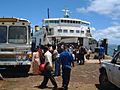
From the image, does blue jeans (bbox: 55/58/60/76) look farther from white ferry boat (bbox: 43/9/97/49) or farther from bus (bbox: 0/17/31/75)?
white ferry boat (bbox: 43/9/97/49)

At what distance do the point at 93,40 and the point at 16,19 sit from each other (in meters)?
32.1

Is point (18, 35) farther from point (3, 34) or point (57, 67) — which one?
point (57, 67)

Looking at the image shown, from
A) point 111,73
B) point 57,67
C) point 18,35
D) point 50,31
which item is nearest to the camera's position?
point 111,73

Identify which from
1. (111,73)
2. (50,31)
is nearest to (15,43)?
(111,73)

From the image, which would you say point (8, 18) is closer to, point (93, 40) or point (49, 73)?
point (49, 73)

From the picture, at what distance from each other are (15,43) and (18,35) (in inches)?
17.6

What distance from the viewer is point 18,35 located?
18.4 meters

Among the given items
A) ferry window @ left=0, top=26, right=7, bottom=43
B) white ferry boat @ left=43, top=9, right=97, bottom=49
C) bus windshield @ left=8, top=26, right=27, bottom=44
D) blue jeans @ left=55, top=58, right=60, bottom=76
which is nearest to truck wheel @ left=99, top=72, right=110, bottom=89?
blue jeans @ left=55, top=58, right=60, bottom=76

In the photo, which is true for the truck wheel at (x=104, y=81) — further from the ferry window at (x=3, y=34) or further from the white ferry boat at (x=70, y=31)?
the white ferry boat at (x=70, y=31)

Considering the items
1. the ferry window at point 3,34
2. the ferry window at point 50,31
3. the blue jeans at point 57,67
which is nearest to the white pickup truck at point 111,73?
the blue jeans at point 57,67

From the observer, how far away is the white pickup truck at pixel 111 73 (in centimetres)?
1230

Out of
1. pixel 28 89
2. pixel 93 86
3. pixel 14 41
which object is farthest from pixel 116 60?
pixel 14 41

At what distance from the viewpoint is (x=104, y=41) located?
43.3m

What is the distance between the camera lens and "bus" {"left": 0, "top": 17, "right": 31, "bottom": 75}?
59.1ft
